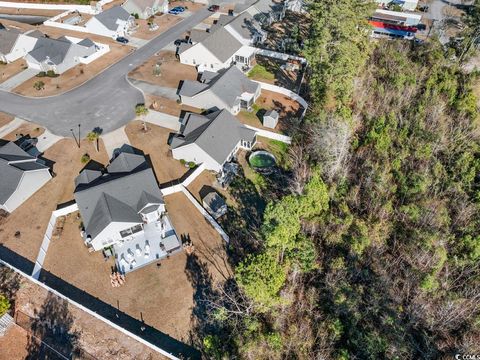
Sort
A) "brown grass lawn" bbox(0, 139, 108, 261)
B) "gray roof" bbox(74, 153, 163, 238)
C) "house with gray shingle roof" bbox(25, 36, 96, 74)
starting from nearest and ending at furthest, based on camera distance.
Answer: "gray roof" bbox(74, 153, 163, 238), "brown grass lawn" bbox(0, 139, 108, 261), "house with gray shingle roof" bbox(25, 36, 96, 74)

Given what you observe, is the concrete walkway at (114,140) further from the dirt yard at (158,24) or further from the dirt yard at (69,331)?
the dirt yard at (158,24)

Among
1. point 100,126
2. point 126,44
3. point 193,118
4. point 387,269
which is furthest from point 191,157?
point 126,44

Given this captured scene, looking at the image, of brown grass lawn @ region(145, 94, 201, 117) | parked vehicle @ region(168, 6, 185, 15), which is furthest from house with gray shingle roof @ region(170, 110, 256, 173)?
parked vehicle @ region(168, 6, 185, 15)

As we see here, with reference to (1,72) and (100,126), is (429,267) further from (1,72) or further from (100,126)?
(1,72)

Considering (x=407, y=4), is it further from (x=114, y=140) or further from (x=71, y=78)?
(x=71, y=78)

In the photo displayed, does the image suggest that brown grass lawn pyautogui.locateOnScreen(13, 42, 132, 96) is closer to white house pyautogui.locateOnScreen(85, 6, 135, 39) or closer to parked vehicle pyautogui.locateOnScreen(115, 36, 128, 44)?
parked vehicle pyautogui.locateOnScreen(115, 36, 128, 44)

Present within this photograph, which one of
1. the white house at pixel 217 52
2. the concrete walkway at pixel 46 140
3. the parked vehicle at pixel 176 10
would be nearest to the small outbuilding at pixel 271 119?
the white house at pixel 217 52

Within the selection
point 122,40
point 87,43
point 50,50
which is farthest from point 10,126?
point 122,40
